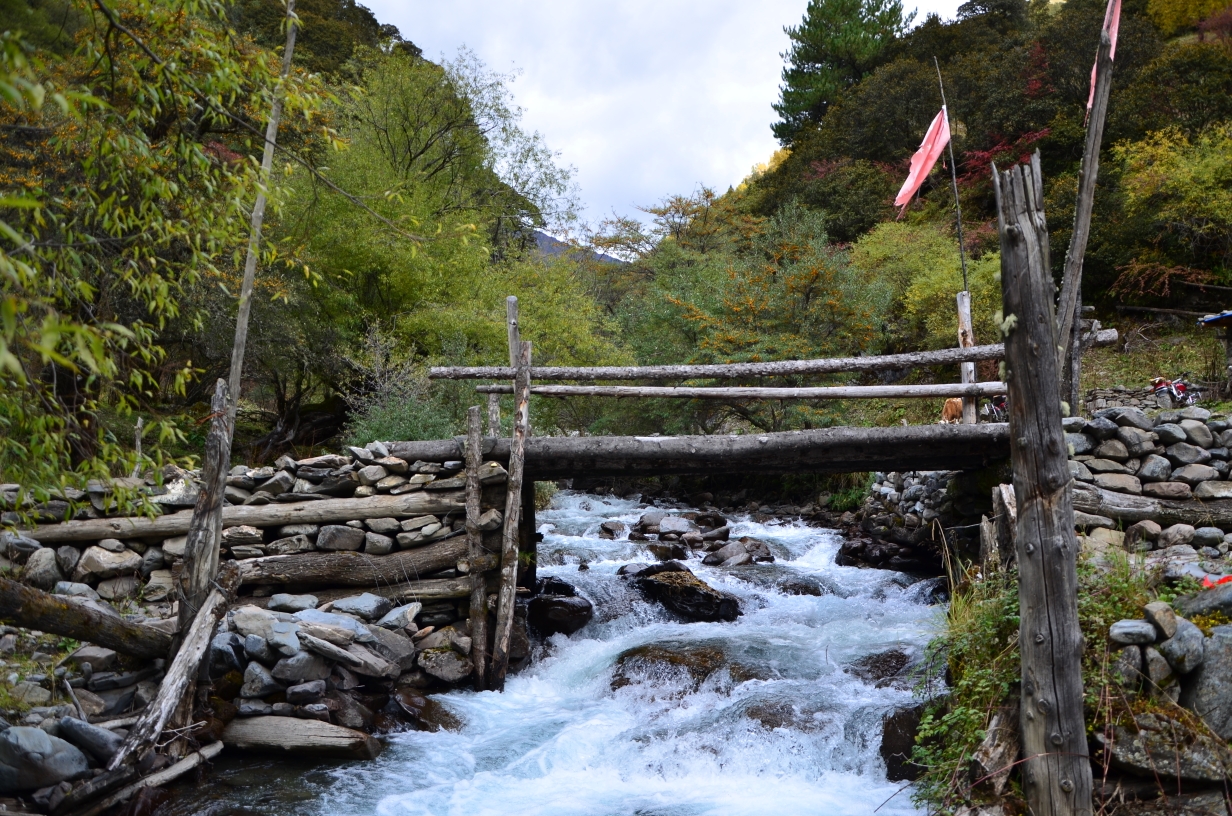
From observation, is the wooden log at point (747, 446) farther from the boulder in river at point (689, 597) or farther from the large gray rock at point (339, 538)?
the boulder in river at point (689, 597)

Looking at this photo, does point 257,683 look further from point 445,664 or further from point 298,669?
point 445,664

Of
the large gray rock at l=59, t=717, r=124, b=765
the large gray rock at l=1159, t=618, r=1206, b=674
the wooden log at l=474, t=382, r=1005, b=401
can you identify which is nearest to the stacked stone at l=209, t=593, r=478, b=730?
the large gray rock at l=59, t=717, r=124, b=765

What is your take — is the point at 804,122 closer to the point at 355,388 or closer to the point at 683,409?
the point at 683,409

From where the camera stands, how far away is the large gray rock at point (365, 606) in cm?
688

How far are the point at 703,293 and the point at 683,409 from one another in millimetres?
2324

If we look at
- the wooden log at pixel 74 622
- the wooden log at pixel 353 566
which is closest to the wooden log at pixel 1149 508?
the wooden log at pixel 353 566

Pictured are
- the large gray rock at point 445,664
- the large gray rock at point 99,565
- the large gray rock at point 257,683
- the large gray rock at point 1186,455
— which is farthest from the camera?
the large gray rock at point 1186,455

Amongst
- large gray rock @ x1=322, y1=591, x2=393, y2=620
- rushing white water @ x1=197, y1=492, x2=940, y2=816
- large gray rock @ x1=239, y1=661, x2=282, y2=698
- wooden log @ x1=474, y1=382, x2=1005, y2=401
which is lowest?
rushing white water @ x1=197, y1=492, x2=940, y2=816

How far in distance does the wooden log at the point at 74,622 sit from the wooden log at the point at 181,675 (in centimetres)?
31

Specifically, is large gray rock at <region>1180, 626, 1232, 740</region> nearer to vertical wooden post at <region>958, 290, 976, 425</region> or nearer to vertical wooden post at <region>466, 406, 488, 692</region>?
vertical wooden post at <region>958, 290, 976, 425</region>

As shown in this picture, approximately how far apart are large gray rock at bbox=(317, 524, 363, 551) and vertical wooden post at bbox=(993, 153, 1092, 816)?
567 cm

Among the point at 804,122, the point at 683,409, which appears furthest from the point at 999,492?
the point at 804,122

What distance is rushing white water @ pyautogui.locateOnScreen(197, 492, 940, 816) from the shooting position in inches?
199

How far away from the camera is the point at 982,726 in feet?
13.0
